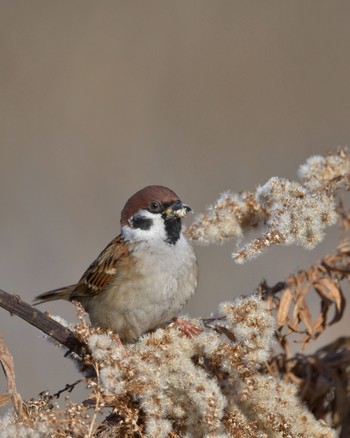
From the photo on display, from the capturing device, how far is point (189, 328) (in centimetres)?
159

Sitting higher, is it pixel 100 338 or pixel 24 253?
pixel 24 253

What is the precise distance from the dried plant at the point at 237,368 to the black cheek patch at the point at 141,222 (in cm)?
69

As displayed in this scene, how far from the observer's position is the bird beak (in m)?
2.32

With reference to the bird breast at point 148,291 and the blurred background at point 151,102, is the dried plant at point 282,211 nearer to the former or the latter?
the bird breast at point 148,291

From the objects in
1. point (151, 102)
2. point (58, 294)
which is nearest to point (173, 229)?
point (58, 294)

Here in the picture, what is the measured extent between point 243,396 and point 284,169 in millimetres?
3784

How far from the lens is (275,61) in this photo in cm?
579

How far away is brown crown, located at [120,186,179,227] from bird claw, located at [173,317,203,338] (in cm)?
71

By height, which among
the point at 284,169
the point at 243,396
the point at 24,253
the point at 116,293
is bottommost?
the point at 243,396

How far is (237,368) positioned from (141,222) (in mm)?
1096

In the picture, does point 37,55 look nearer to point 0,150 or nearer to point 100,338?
point 0,150

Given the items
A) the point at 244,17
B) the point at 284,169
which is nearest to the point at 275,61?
the point at 244,17

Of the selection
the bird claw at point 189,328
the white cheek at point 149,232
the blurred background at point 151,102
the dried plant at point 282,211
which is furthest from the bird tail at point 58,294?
the blurred background at point 151,102

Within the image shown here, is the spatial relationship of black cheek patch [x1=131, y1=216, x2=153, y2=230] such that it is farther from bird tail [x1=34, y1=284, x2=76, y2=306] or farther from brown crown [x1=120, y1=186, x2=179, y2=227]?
bird tail [x1=34, y1=284, x2=76, y2=306]
